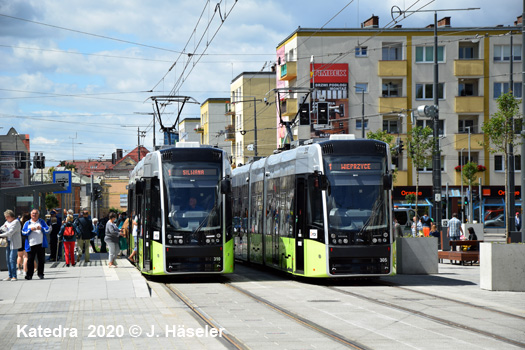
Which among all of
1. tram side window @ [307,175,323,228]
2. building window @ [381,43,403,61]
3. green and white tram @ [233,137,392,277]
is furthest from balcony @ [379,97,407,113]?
tram side window @ [307,175,323,228]

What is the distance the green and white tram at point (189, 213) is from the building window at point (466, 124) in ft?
148

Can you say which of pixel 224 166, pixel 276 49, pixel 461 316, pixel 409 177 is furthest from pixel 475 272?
pixel 276 49

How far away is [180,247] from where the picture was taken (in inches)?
802

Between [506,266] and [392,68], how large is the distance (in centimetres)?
4519

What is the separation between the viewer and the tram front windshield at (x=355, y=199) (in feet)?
64.0

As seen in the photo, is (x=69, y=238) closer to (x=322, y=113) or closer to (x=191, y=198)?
(x=191, y=198)

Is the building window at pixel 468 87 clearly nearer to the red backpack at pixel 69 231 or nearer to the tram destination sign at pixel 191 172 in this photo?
the red backpack at pixel 69 231

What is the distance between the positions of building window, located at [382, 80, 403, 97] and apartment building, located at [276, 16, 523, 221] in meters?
0.04

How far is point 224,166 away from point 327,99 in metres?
42.0

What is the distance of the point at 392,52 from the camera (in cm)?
6338

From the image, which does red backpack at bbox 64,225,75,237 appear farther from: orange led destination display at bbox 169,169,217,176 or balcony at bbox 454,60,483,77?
balcony at bbox 454,60,483,77

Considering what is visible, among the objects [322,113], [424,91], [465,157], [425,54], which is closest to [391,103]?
[424,91]

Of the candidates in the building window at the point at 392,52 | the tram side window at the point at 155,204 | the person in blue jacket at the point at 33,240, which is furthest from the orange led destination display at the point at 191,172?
the building window at the point at 392,52

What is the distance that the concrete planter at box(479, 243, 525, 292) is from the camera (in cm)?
1861
